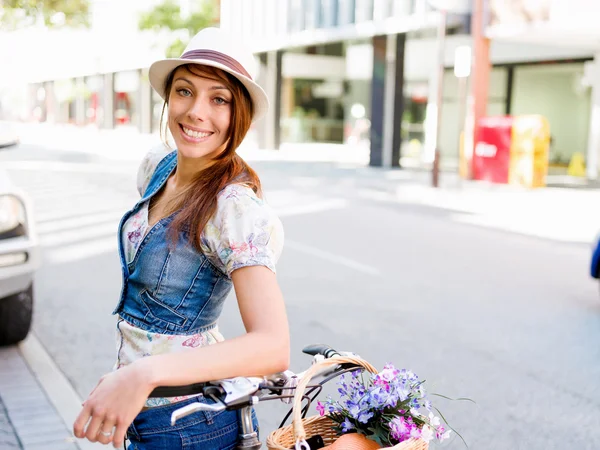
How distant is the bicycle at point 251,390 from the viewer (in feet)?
5.25

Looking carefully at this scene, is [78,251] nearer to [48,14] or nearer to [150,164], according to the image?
[150,164]

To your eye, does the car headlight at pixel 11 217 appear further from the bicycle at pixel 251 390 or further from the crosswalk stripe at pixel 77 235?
the crosswalk stripe at pixel 77 235

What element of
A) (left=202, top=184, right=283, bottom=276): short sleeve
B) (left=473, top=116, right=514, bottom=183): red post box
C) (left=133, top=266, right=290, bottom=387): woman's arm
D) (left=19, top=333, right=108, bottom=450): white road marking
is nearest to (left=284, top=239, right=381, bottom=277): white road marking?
(left=19, top=333, right=108, bottom=450): white road marking

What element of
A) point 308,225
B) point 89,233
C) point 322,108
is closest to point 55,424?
point 89,233

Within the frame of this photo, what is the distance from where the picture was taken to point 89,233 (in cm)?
1152

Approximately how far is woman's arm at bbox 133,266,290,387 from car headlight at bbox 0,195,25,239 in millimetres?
3766

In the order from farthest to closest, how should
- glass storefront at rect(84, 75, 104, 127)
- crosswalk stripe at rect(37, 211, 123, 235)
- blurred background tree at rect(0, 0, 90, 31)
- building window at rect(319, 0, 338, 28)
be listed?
glass storefront at rect(84, 75, 104, 127) < building window at rect(319, 0, 338, 28) < blurred background tree at rect(0, 0, 90, 31) < crosswalk stripe at rect(37, 211, 123, 235)

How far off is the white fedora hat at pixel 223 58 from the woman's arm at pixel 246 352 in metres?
0.46

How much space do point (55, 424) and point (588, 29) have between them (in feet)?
58.3

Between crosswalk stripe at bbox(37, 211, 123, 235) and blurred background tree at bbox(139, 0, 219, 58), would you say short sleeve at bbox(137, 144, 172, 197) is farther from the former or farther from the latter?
blurred background tree at bbox(139, 0, 219, 58)

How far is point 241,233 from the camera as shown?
5.74ft

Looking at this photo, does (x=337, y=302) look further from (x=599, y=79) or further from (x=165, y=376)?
(x=599, y=79)

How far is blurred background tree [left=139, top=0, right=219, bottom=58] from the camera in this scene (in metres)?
33.9

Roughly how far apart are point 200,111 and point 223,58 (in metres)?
0.14
